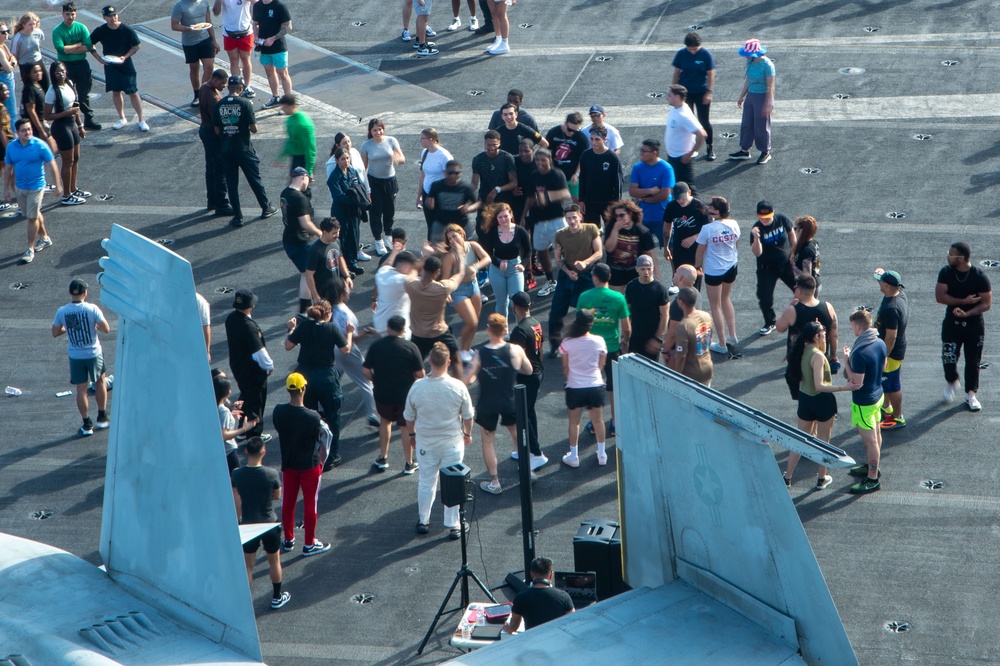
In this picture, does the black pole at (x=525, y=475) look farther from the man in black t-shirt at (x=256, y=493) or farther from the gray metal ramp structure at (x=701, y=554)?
the gray metal ramp structure at (x=701, y=554)

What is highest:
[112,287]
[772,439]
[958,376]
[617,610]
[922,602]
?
[112,287]

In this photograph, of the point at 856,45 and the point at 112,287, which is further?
the point at 856,45

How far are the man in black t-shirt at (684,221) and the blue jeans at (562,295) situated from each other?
→ 1.07m

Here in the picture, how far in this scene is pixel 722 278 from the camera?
12484mm

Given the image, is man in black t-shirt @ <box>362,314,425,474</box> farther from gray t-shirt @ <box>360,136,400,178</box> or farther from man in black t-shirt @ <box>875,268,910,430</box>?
man in black t-shirt @ <box>875,268,910,430</box>

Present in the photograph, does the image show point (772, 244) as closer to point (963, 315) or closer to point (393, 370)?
point (963, 315)

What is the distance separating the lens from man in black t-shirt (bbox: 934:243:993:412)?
36.6 feet

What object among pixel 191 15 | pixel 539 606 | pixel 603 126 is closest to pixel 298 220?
pixel 603 126

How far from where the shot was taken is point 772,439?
17.6 feet

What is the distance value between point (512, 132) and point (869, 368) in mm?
5984

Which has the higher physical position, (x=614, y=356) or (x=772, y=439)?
(x=772, y=439)

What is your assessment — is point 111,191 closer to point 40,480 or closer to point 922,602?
point 40,480

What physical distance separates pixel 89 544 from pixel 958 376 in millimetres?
7953

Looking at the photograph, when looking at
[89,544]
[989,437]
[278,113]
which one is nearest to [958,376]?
[989,437]
